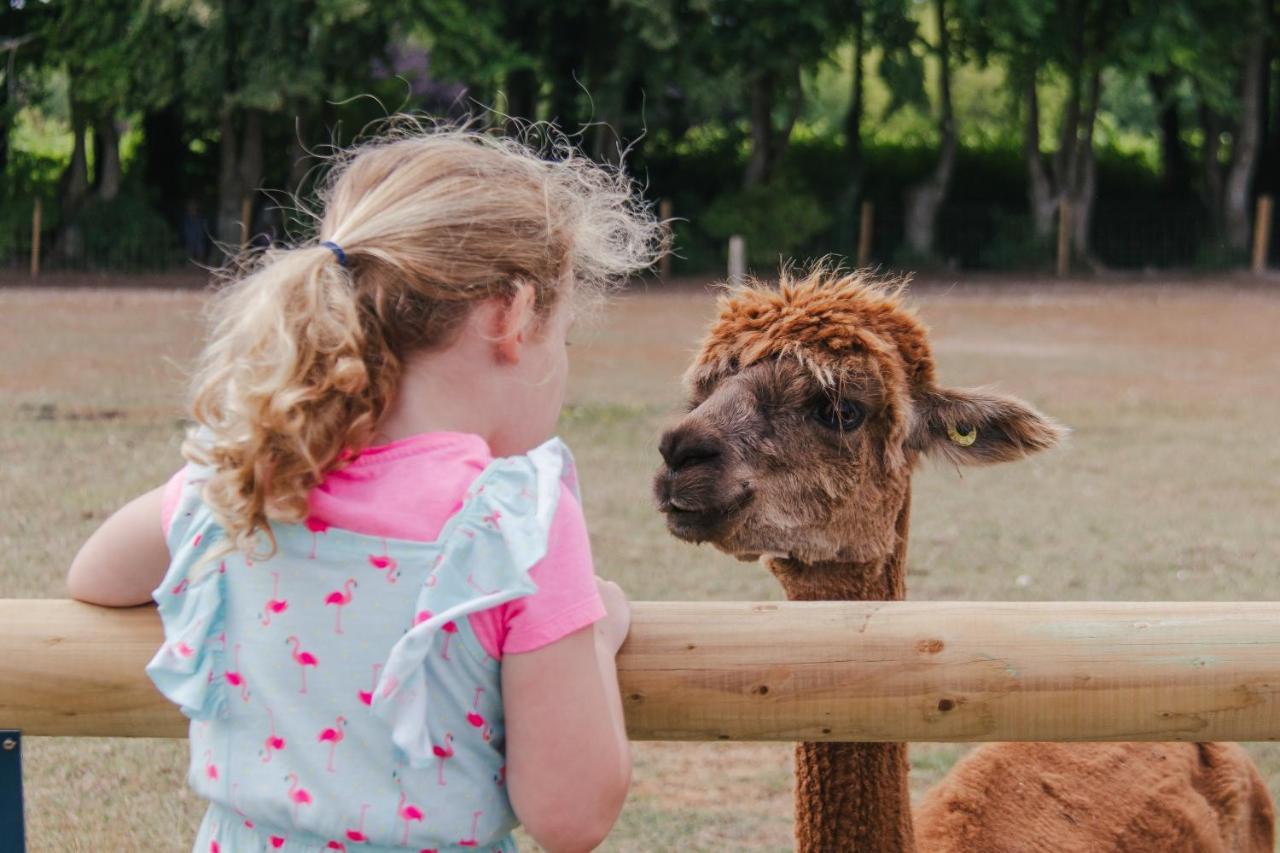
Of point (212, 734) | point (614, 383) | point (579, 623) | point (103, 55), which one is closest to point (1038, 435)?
point (579, 623)

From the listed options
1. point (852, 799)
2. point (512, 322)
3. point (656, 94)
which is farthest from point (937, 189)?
point (512, 322)

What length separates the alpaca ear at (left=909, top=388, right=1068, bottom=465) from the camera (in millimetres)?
3000

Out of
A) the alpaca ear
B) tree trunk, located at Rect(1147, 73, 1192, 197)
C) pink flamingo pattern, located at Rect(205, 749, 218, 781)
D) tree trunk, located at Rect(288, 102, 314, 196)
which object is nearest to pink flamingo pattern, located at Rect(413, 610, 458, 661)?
pink flamingo pattern, located at Rect(205, 749, 218, 781)

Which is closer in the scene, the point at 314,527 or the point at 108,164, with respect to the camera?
the point at 314,527

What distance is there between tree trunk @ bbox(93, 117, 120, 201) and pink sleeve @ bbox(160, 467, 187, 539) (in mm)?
28341

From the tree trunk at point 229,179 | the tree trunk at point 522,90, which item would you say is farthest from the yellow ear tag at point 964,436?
the tree trunk at point 522,90

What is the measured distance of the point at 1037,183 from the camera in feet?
100

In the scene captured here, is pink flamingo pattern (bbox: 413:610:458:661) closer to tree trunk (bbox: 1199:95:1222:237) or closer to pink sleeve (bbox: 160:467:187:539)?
pink sleeve (bbox: 160:467:187:539)

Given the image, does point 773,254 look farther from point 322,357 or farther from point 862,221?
point 322,357

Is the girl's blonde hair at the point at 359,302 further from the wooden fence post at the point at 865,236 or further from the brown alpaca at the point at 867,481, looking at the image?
the wooden fence post at the point at 865,236

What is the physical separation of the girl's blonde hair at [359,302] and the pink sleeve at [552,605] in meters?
0.24

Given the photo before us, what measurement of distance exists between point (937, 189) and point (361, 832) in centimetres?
3022

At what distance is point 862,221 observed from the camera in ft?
101

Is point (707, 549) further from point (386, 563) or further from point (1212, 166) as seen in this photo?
point (1212, 166)
